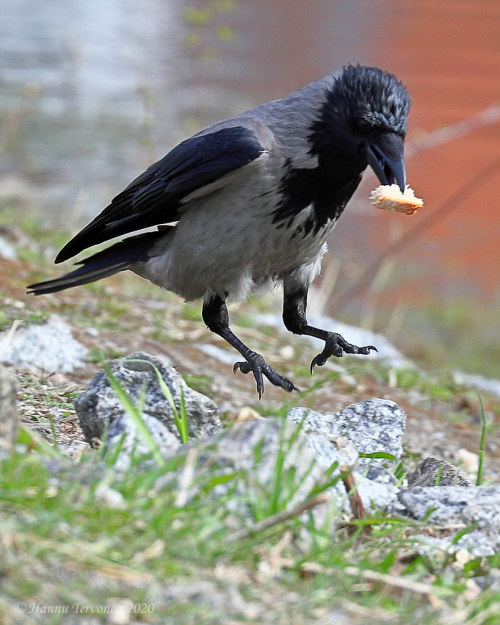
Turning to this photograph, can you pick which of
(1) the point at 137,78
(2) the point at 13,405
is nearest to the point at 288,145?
(2) the point at 13,405

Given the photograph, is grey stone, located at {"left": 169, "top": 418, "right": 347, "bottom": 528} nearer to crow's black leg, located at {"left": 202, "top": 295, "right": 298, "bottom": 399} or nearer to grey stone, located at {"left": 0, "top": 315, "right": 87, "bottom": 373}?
crow's black leg, located at {"left": 202, "top": 295, "right": 298, "bottom": 399}

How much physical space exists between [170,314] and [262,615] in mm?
4159

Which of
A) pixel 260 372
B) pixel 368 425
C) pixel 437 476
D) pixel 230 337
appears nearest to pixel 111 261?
pixel 230 337

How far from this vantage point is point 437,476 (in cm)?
336

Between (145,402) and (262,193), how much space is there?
43.1 inches

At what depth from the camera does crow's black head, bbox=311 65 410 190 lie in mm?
3848

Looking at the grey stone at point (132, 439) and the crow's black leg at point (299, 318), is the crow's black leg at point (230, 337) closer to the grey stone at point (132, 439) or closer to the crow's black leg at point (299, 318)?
the crow's black leg at point (299, 318)

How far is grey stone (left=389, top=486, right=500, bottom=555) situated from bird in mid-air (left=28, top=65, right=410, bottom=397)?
1.24m

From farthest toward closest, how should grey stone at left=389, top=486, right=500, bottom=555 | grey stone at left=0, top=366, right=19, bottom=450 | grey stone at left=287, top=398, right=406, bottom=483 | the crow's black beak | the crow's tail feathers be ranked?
1. the crow's tail feathers
2. the crow's black beak
3. grey stone at left=287, top=398, right=406, bottom=483
4. grey stone at left=389, top=486, right=500, bottom=555
5. grey stone at left=0, top=366, right=19, bottom=450

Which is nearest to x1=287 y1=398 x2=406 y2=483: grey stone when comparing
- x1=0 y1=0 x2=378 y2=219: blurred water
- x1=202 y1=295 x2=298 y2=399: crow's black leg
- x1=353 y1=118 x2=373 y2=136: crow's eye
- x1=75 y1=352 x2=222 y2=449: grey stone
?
x1=75 y1=352 x2=222 y2=449: grey stone

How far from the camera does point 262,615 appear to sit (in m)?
2.22

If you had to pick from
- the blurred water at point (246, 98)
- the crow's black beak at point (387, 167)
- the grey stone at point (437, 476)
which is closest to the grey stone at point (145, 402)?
the grey stone at point (437, 476)

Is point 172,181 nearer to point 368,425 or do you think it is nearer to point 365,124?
point 365,124

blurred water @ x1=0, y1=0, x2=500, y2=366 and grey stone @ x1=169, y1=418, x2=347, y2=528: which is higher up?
blurred water @ x1=0, y1=0, x2=500, y2=366
